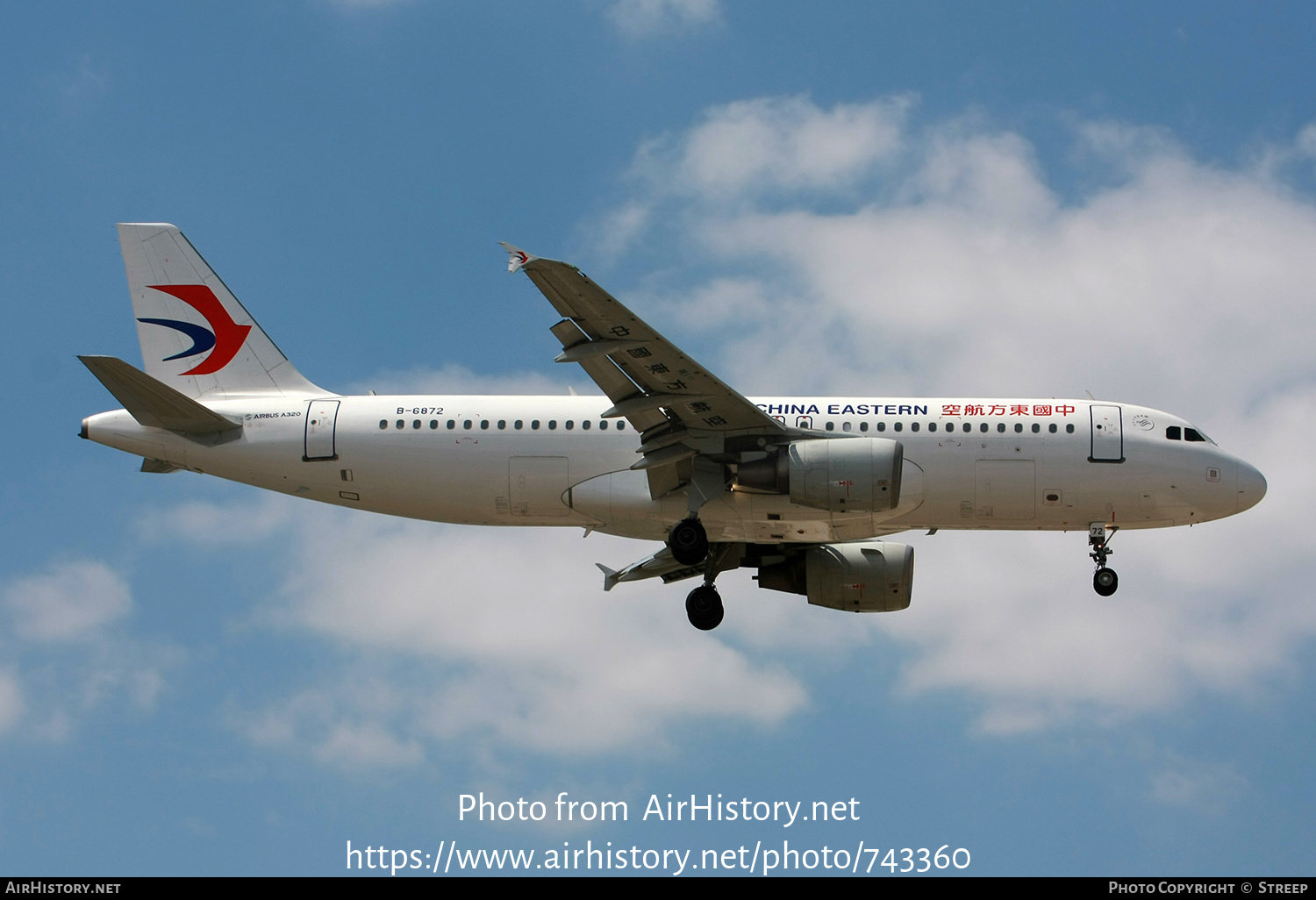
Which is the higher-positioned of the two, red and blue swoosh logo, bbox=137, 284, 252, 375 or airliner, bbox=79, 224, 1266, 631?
red and blue swoosh logo, bbox=137, 284, 252, 375

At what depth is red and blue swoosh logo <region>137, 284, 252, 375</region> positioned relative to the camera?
34.6 meters

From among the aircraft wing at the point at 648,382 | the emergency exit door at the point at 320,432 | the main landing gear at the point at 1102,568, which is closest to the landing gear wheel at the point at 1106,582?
the main landing gear at the point at 1102,568

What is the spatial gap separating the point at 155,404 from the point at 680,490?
38.4 feet

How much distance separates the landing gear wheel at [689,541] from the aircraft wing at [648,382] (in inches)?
54.6

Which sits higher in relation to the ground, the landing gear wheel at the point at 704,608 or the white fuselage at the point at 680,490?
the white fuselage at the point at 680,490

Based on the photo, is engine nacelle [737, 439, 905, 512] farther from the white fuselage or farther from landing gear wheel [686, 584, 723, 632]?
landing gear wheel [686, 584, 723, 632]

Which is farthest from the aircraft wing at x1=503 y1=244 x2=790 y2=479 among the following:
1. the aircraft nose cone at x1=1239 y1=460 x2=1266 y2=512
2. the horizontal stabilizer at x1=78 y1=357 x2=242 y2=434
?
the aircraft nose cone at x1=1239 y1=460 x2=1266 y2=512

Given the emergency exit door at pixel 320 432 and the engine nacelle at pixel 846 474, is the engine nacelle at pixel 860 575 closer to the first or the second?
the engine nacelle at pixel 846 474

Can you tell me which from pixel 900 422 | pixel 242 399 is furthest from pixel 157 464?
pixel 900 422

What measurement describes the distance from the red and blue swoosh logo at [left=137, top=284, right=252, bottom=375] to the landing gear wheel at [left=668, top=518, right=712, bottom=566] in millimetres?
11979

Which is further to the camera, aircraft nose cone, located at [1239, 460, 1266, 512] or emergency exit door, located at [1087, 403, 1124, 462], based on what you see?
aircraft nose cone, located at [1239, 460, 1266, 512]

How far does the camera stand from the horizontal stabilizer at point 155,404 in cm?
3050

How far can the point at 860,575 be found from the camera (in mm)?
34688

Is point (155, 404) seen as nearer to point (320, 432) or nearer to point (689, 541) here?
point (320, 432)
